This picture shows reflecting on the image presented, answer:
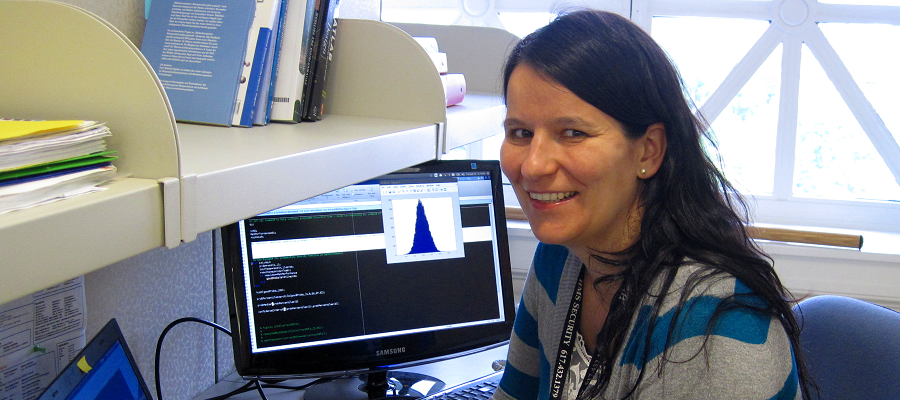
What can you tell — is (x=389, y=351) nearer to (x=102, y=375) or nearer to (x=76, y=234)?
(x=102, y=375)

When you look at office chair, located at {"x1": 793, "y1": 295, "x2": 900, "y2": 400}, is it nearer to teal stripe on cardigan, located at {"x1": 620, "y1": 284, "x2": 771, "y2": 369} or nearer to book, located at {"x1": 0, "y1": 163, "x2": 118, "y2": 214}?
teal stripe on cardigan, located at {"x1": 620, "y1": 284, "x2": 771, "y2": 369}

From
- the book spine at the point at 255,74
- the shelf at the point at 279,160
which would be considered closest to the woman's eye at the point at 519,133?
the shelf at the point at 279,160

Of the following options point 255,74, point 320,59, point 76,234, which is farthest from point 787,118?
point 76,234

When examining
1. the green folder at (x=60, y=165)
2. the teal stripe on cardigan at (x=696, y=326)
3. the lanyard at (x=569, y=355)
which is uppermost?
the green folder at (x=60, y=165)

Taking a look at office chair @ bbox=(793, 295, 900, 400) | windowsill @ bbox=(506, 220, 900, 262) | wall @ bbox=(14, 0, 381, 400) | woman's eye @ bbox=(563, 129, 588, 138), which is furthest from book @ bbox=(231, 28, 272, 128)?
windowsill @ bbox=(506, 220, 900, 262)

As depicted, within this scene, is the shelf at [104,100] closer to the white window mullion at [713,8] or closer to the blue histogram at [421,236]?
the blue histogram at [421,236]

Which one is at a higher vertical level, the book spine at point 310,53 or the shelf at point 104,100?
the book spine at point 310,53

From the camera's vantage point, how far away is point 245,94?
34.8 inches

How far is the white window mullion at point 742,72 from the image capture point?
2.11m

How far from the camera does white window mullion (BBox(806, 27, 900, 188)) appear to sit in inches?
82.1

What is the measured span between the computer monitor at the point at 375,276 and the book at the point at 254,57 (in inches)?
12.5

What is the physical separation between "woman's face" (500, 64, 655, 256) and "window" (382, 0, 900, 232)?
1161mm

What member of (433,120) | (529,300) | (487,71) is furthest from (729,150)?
(433,120)

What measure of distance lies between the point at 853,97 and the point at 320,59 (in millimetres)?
1802
